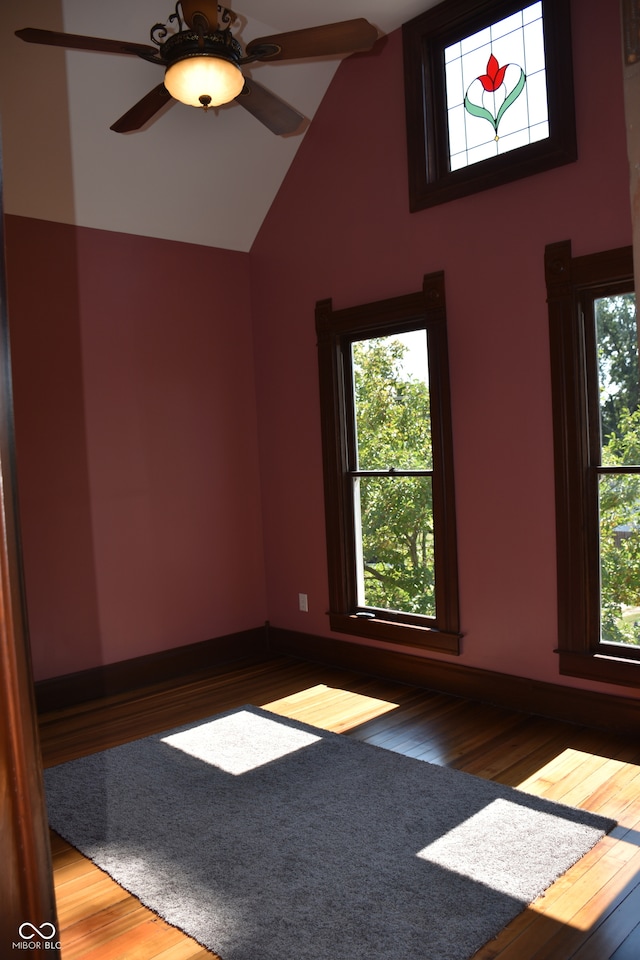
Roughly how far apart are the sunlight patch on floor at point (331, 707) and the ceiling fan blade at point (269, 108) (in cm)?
293

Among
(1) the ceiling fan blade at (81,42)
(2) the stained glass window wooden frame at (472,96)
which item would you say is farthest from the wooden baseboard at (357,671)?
(1) the ceiling fan blade at (81,42)

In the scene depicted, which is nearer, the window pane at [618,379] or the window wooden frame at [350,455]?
the window pane at [618,379]

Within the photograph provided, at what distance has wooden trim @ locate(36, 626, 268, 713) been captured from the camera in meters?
4.35

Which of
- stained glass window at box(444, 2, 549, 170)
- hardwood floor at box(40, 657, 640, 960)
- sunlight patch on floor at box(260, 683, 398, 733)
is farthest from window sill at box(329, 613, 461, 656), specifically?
stained glass window at box(444, 2, 549, 170)

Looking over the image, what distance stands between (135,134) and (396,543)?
2831mm

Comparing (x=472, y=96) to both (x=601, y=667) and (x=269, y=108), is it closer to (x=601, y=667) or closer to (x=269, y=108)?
(x=269, y=108)

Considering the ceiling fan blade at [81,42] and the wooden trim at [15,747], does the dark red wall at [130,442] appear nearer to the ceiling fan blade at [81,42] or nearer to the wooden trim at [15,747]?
the ceiling fan blade at [81,42]

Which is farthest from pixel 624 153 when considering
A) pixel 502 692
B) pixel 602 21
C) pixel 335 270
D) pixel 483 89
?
pixel 502 692

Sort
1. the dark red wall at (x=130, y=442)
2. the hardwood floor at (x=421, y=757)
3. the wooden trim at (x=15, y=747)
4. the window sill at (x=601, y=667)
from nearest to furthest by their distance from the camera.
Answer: the wooden trim at (x=15, y=747) → the hardwood floor at (x=421, y=757) → the window sill at (x=601, y=667) → the dark red wall at (x=130, y=442)

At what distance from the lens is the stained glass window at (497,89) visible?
3682 mm

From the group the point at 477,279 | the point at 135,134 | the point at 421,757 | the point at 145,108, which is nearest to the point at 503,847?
the point at 421,757

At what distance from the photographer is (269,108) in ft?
10.5

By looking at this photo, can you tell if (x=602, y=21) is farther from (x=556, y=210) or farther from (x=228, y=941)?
(x=228, y=941)

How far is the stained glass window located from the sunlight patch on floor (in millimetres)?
3032
